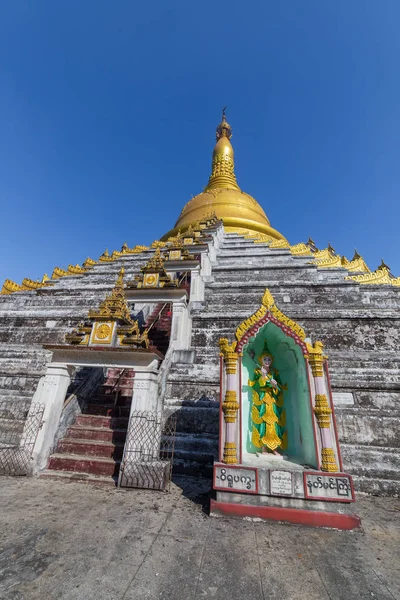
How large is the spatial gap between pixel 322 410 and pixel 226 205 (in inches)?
967

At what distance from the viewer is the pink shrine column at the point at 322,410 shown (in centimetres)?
489

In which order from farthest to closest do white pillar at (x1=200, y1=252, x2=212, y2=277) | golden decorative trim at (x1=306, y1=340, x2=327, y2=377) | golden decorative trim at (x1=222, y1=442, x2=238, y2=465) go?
white pillar at (x1=200, y1=252, x2=212, y2=277)
golden decorative trim at (x1=306, y1=340, x2=327, y2=377)
golden decorative trim at (x1=222, y1=442, x2=238, y2=465)

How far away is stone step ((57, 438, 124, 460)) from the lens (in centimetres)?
687

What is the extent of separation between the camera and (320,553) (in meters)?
3.68

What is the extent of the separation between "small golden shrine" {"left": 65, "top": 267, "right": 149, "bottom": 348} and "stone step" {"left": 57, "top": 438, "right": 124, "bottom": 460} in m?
2.49

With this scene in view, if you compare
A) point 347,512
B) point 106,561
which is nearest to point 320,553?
point 347,512

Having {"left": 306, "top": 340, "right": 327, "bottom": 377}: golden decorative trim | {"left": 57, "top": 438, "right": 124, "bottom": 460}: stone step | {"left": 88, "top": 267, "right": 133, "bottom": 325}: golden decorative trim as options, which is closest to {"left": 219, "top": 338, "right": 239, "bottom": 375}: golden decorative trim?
{"left": 306, "top": 340, "right": 327, "bottom": 377}: golden decorative trim

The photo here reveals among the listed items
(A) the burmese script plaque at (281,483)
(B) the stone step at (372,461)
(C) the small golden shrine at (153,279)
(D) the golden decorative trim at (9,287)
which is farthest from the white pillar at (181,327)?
(D) the golden decorative trim at (9,287)

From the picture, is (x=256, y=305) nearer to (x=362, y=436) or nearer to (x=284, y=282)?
(x=284, y=282)

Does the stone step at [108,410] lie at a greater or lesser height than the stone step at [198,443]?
greater

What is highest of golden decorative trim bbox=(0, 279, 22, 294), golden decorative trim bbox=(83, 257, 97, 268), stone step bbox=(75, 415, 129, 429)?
golden decorative trim bbox=(83, 257, 97, 268)

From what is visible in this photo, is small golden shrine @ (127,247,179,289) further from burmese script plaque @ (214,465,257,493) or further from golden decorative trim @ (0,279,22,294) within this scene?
golden decorative trim @ (0,279,22,294)

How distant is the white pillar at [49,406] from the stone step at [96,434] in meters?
0.63

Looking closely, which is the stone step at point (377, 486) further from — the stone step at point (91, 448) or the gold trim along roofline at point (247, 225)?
the gold trim along roofline at point (247, 225)
